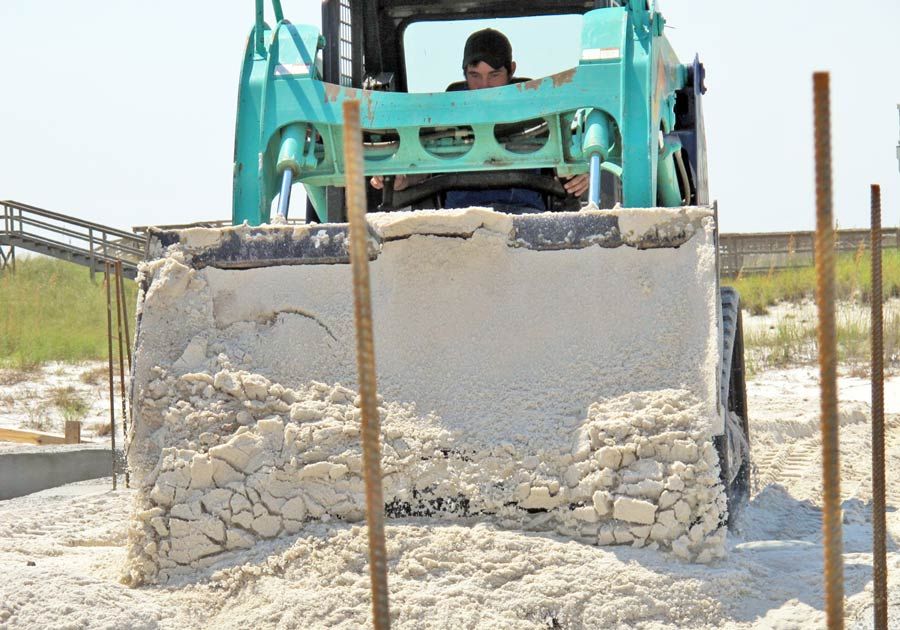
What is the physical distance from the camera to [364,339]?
1624 millimetres

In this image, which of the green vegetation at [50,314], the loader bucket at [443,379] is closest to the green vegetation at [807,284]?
the green vegetation at [50,314]

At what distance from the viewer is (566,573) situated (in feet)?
10.0

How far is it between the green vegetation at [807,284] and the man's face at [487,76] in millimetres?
7695

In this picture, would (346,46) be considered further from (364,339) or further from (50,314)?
(50,314)

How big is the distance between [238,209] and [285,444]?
54.9 inches

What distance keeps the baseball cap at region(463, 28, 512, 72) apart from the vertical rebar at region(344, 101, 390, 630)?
11.5ft

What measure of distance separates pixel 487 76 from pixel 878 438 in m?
2.85

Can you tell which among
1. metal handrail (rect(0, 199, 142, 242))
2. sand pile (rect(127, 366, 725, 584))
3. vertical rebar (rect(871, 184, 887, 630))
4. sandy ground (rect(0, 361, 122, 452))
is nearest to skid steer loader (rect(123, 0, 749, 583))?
sand pile (rect(127, 366, 725, 584))

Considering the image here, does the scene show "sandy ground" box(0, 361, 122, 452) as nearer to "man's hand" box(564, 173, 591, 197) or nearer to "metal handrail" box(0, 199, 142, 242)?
"man's hand" box(564, 173, 591, 197)

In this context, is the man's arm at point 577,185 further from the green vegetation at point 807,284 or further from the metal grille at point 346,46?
the green vegetation at point 807,284

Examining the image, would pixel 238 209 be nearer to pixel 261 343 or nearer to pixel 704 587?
pixel 261 343

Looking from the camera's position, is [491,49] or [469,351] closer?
[469,351]

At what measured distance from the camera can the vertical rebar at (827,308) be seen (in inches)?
65.2

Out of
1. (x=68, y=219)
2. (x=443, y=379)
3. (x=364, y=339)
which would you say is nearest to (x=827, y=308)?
(x=364, y=339)
